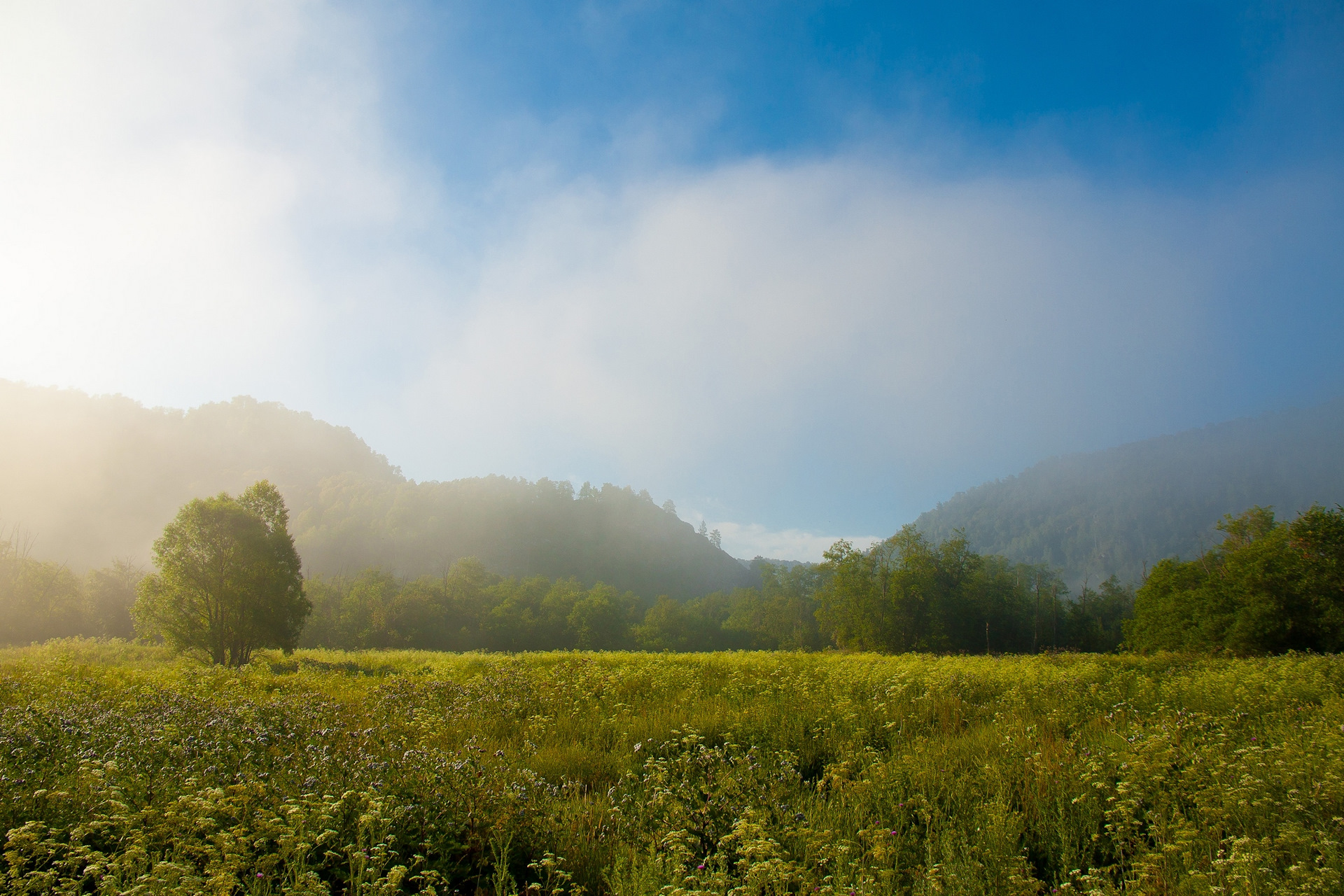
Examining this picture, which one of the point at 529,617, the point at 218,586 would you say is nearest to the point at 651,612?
the point at 529,617

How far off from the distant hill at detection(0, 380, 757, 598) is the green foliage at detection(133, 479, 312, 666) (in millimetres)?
112438

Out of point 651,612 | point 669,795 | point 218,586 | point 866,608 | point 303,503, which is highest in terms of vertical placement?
point 303,503

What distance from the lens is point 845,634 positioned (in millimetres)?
56438

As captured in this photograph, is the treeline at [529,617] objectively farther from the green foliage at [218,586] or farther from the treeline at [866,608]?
the green foliage at [218,586]

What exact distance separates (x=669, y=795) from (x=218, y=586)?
110 feet

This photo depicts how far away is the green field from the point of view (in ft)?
12.0

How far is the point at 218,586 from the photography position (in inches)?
1101

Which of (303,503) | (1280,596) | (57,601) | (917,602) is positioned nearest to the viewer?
(1280,596)

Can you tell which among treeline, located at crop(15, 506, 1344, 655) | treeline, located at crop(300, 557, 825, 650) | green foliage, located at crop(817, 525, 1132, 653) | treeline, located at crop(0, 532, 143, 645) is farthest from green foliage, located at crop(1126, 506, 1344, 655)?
treeline, located at crop(0, 532, 143, 645)

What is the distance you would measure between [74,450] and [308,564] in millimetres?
93343

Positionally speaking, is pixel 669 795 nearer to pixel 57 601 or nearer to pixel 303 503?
pixel 57 601

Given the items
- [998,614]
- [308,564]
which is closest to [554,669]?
[998,614]

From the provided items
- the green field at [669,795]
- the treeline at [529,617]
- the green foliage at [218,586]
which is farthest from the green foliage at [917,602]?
the green foliage at [218,586]

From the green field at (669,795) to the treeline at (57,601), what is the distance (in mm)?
54751
